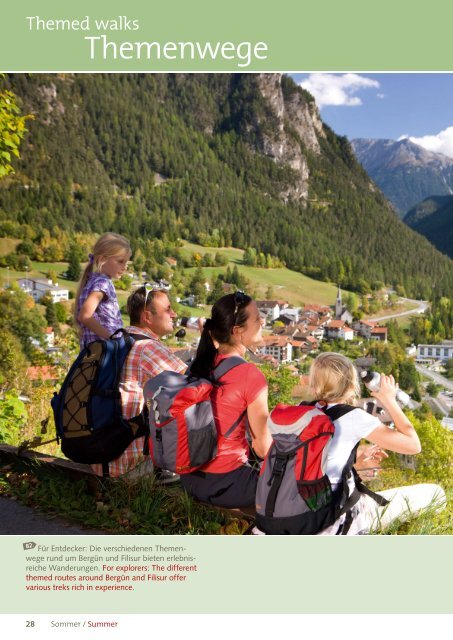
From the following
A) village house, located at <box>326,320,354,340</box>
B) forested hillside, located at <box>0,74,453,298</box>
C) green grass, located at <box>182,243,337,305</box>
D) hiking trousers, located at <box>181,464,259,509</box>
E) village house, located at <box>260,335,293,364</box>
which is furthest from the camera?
forested hillside, located at <box>0,74,453,298</box>

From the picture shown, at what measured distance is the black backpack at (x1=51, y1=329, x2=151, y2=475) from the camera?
8.45 feet

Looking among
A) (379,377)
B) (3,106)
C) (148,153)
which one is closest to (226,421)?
(379,377)

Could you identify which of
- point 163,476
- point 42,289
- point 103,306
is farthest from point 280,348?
point 163,476

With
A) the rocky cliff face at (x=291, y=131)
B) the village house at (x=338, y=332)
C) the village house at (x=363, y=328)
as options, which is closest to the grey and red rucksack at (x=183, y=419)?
the village house at (x=338, y=332)

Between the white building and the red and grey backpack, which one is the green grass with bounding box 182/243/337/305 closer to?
the white building

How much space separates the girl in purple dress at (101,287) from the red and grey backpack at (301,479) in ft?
4.32

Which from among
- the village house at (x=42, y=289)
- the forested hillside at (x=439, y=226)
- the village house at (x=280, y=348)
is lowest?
the village house at (x=280, y=348)

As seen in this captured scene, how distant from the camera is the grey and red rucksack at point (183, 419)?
7.30 ft

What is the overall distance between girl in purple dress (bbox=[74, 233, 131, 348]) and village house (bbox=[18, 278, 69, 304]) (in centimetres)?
6934

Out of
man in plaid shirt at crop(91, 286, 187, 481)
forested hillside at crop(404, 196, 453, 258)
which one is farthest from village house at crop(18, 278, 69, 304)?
forested hillside at crop(404, 196, 453, 258)

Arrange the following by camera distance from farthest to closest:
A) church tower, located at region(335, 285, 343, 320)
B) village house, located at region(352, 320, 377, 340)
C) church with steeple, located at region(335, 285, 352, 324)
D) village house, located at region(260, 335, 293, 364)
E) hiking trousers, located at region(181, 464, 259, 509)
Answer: church tower, located at region(335, 285, 343, 320)
church with steeple, located at region(335, 285, 352, 324)
village house, located at region(352, 320, 377, 340)
village house, located at region(260, 335, 293, 364)
hiking trousers, located at region(181, 464, 259, 509)

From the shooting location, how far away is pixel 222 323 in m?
2.32

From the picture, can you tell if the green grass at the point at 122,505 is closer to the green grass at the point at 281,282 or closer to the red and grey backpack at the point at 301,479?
the red and grey backpack at the point at 301,479

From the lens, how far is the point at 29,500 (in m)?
2.83
